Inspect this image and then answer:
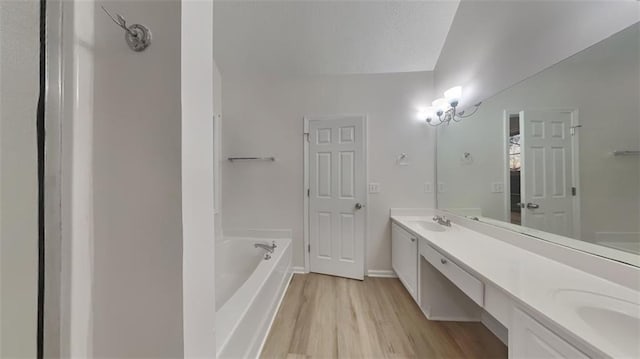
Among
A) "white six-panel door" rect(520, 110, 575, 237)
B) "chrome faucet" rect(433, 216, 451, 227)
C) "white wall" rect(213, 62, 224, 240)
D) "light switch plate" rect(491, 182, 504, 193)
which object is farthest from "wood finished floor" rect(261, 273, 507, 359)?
"white wall" rect(213, 62, 224, 240)

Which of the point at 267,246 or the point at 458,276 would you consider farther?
the point at 267,246

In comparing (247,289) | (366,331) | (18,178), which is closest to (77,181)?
(18,178)

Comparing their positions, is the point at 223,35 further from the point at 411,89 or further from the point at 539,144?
the point at 539,144

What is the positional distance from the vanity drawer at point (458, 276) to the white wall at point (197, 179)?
1.23 metres

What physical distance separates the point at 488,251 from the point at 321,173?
172 cm

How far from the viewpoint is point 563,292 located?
82 centimetres

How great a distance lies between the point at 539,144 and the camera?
132 cm

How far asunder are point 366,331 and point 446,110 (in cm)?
226

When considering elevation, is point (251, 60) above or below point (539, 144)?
above

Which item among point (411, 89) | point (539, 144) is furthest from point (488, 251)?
point (411, 89)

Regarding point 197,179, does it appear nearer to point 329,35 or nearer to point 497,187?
point 497,187

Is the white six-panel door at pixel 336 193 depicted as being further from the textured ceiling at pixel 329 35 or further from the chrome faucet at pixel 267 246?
the textured ceiling at pixel 329 35

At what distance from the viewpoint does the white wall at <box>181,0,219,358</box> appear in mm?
546

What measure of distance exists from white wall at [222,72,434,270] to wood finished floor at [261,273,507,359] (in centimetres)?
64
